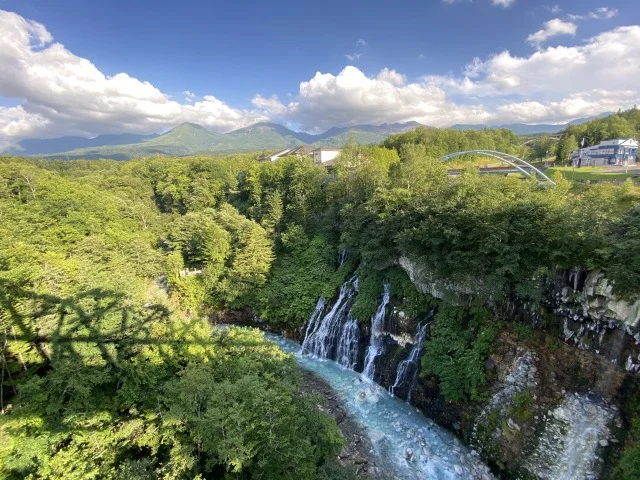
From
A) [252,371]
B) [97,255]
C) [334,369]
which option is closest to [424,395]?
[334,369]

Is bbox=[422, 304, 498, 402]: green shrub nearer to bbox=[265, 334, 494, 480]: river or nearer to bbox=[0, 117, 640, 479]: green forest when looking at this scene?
bbox=[0, 117, 640, 479]: green forest

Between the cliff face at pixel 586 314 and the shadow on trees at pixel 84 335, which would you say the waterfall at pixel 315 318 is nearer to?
the shadow on trees at pixel 84 335

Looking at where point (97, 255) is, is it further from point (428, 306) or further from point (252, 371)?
point (428, 306)

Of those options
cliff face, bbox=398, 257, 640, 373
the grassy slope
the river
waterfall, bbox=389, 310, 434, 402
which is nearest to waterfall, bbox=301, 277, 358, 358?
the river

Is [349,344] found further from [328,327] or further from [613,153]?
[613,153]

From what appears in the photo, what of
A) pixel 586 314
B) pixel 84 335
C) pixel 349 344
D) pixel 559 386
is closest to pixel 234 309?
pixel 349 344

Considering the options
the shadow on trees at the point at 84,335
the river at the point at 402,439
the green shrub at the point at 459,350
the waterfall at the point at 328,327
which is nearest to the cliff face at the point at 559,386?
the green shrub at the point at 459,350
